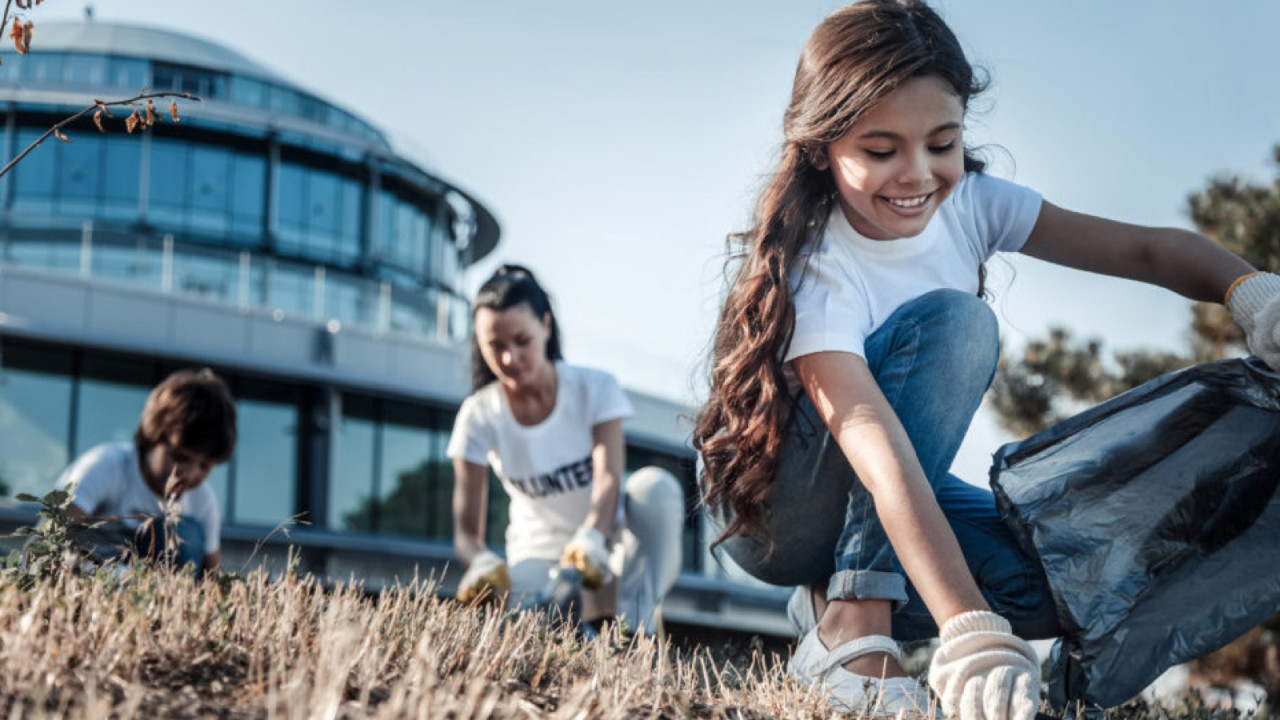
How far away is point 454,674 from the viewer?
1.92m

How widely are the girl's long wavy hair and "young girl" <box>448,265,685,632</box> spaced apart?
2.20 meters

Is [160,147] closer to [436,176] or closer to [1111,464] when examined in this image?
[436,176]

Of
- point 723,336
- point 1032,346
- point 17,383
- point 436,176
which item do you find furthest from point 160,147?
point 723,336

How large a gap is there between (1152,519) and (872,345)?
2.35 ft

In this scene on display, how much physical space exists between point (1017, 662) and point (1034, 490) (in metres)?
0.86

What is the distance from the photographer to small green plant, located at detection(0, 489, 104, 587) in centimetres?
213

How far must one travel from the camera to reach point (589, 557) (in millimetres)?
4574

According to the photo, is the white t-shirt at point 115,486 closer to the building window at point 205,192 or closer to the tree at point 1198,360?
the tree at point 1198,360

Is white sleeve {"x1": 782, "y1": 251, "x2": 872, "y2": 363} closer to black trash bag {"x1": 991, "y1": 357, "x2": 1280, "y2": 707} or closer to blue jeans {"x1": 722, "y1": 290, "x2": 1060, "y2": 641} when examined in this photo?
blue jeans {"x1": 722, "y1": 290, "x2": 1060, "y2": 641}

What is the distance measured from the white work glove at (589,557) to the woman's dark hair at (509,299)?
950 millimetres

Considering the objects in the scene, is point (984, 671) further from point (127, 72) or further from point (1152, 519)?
point (127, 72)

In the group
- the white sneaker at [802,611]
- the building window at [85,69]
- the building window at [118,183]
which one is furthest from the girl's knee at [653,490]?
the building window at [85,69]

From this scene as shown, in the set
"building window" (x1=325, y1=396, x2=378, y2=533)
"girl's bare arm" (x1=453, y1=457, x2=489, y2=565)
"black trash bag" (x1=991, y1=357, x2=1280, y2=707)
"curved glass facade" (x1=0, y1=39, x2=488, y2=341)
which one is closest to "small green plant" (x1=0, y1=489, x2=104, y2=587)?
"black trash bag" (x1=991, y1=357, x2=1280, y2=707)

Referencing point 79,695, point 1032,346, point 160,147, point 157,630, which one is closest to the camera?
point 79,695
